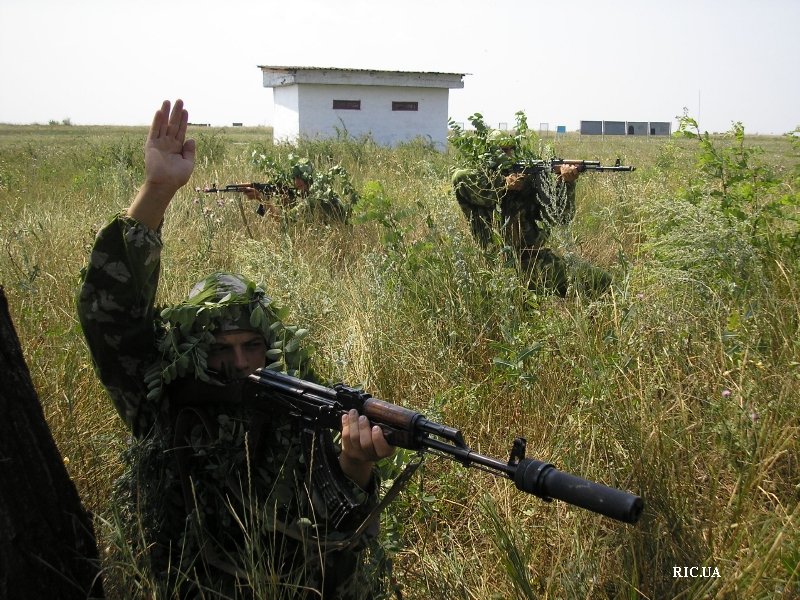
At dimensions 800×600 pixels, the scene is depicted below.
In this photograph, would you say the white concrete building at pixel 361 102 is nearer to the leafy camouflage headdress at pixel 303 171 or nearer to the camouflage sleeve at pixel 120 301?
the leafy camouflage headdress at pixel 303 171

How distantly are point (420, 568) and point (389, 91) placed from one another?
21.1 m

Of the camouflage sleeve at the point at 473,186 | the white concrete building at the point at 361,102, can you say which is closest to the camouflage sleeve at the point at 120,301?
the camouflage sleeve at the point at 473,186

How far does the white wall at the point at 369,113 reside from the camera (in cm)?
2092

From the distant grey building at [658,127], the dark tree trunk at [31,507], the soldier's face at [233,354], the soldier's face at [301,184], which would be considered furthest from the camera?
the distant grey building at [658,127]

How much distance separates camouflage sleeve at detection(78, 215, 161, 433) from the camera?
1.96 m

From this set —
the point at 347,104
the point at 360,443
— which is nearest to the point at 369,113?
the point at 347,104

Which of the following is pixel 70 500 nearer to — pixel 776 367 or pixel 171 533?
pixel 171 533

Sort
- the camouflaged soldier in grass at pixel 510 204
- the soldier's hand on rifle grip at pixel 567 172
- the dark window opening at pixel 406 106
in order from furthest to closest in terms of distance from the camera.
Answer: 1. the dark window opening at pixel 406 106
2. the soldier's hand on rifle grip at pixel 567 172
3. the camouflaged soldier in grass at pixel 510 204

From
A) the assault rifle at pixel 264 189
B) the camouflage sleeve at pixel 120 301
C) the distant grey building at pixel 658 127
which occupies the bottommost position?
the camouflage sleeve at pixel 120 301

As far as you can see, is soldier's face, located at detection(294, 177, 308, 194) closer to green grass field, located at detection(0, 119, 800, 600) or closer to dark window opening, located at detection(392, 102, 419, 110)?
green grass field, located at detection(0, 119, 800, 600)

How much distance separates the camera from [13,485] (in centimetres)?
182

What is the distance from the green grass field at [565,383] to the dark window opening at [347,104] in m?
16.8

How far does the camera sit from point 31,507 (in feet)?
6.13

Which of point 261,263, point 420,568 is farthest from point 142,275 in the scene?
point 261,263
